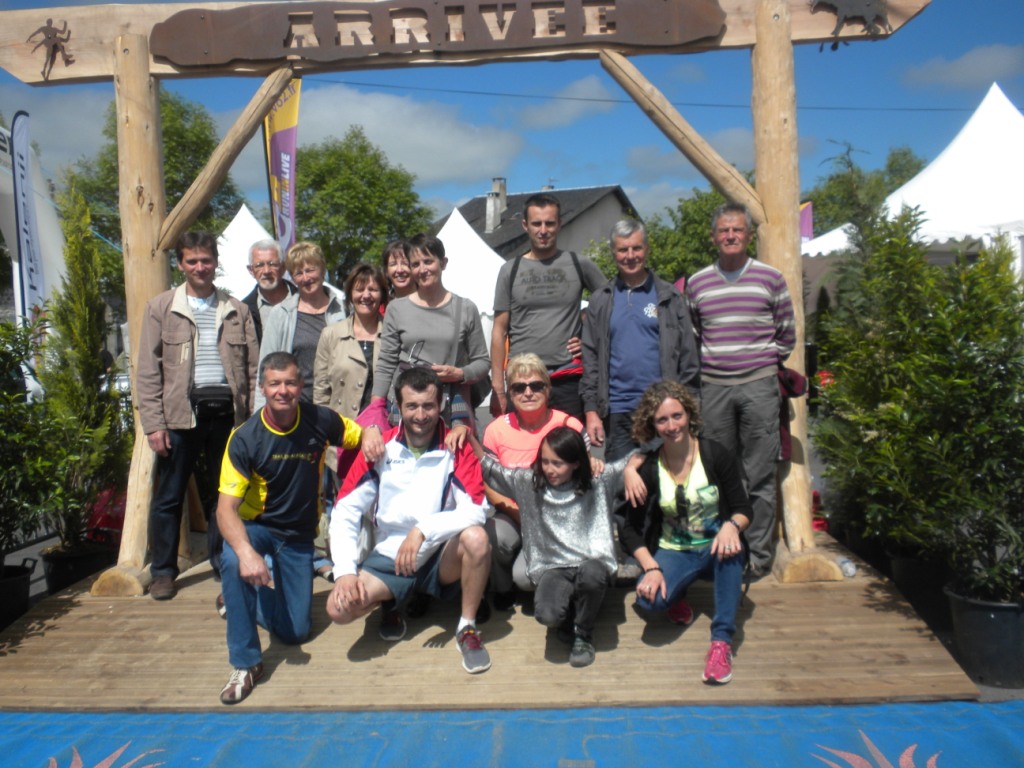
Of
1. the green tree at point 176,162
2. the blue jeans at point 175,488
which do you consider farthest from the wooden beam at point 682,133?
the green tree at point 176,162

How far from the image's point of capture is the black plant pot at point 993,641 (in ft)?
12.0

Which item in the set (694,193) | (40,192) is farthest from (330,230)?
(40,192)

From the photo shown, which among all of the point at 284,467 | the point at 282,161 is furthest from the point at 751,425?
the point at 282,161

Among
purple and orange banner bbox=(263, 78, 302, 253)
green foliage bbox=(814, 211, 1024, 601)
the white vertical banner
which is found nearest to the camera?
green foliage bbox=(814, 211, 1024, 601)

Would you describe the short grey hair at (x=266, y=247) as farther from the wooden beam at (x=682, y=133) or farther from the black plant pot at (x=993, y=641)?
the black plant pot at (x=993, y=641)

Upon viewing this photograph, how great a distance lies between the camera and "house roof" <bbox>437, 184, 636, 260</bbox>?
3959 cm

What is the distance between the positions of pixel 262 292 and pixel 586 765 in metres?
3.20

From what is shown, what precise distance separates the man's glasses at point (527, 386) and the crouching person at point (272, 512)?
783mm

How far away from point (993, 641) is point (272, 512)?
325cm

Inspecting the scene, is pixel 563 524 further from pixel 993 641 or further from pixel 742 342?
pixel 993 641

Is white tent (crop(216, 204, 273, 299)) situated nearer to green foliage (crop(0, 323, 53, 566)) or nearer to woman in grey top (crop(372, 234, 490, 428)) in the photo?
green foliage (crop(0, 323, 53, 566))

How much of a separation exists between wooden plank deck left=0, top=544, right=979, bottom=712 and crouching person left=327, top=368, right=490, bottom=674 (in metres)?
0.22

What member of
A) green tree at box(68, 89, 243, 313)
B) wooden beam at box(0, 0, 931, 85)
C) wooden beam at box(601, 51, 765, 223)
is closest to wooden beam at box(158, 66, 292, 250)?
wooden beam at box(0, 0, 931, 85)

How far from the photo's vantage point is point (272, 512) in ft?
12.8
